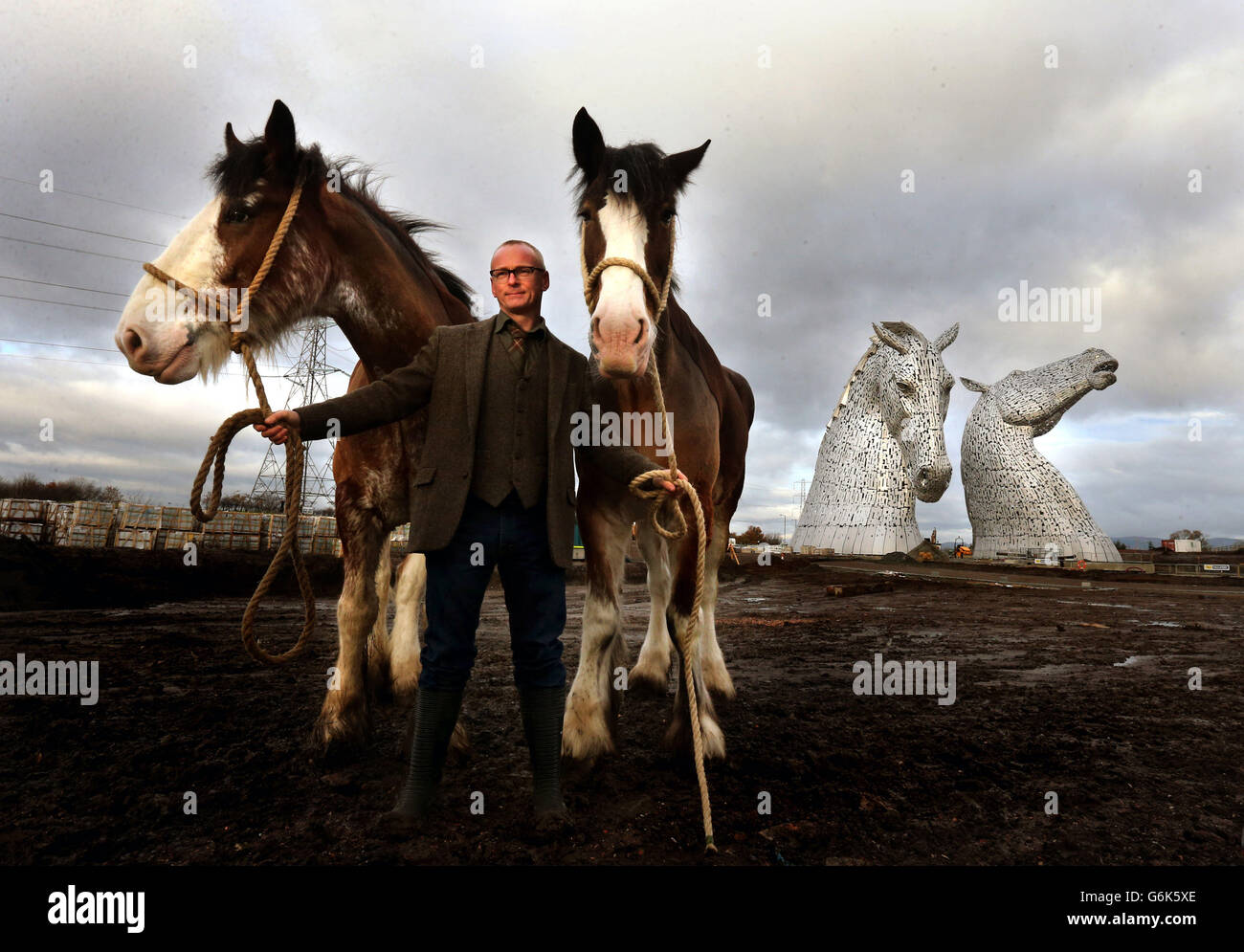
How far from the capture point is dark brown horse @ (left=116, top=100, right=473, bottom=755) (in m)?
2.37

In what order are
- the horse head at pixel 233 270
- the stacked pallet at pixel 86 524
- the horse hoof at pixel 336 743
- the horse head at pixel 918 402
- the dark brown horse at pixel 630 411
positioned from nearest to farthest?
the horse head at pixel 233 270 → the dark brown horse at pixel 630 411 → the horse hoof at pixel 336 743 → the stacked pallet at pixel 86 524 → the horse head at pixel 918 402

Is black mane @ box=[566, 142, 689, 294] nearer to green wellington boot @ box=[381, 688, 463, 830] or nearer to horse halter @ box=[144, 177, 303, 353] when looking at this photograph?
horse halter @ box=[144, 177, 303, 353]

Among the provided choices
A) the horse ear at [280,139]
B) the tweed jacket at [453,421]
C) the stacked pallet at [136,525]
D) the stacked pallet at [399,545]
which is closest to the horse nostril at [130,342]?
the tweed jacket at [453,421]

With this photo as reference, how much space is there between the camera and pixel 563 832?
200 cm

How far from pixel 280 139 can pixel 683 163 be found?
70.9 inches

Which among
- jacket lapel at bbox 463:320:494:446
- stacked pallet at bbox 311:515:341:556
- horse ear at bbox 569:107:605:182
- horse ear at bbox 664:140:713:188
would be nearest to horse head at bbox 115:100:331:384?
jacket lapel at bbox 463:320:494:446

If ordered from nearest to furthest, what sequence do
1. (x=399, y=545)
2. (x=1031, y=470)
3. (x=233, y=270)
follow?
(x=233, y=270)
(x=399, y=545)
(x=1031, y=470)

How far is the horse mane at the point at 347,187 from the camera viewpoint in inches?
101

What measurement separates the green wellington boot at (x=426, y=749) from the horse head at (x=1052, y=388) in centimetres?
2944

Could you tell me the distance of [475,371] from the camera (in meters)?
2.22

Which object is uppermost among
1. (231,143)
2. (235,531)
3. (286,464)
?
(231,143)

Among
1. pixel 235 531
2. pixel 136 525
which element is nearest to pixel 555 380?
pixel 235 531

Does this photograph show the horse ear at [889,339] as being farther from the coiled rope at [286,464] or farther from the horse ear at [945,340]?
the coiled rope at [286,464]

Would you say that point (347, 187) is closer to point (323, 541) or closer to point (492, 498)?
point (492, 498)
